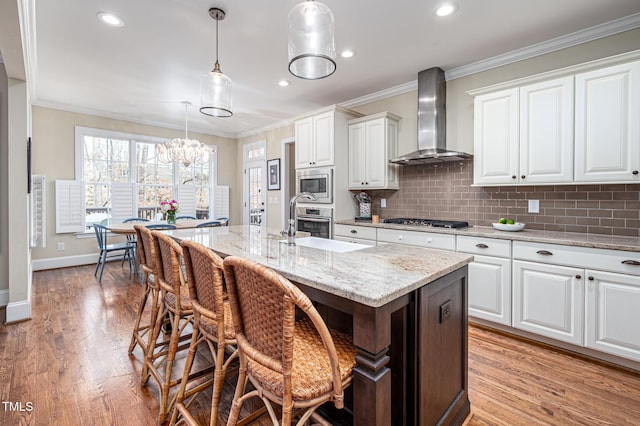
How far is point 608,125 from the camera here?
228 cm

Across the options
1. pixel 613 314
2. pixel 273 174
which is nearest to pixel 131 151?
pixel 273 174

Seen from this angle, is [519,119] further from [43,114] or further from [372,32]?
[43,114]

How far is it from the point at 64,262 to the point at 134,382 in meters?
4.27

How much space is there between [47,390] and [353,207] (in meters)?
3.47

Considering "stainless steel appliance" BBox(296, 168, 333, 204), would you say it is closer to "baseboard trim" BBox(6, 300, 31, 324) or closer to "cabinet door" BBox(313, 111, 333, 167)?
"cabinet door" BBox(313, 111, 333, 167)

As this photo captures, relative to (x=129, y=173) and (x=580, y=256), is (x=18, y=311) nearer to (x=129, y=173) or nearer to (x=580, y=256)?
(x=129, y=173)

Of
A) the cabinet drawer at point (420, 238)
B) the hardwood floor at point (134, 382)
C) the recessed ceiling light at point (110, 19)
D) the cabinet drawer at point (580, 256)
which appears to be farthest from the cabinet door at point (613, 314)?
the recessed ceiling light at point (110, 19)

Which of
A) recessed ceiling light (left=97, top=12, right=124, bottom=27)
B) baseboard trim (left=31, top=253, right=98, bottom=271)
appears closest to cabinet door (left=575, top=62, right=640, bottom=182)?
recessed ceiling light (left=97, top=12, right=124, bottom=27)

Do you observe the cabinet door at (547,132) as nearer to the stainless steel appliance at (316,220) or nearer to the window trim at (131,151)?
the stainless steel appliance at (316,220)

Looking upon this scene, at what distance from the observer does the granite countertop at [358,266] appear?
105 cm

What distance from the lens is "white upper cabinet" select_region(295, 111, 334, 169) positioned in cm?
396

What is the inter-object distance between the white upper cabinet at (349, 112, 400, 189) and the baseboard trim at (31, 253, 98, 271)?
471 cm

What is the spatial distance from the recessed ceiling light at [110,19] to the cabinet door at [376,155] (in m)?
2.76

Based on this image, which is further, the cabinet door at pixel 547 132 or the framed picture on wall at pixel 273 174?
the framed picture on wall at pixel 273 174
